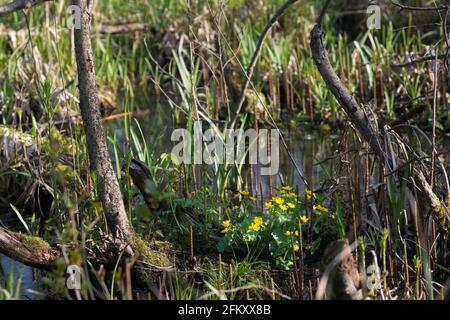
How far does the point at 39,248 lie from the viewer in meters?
4.05

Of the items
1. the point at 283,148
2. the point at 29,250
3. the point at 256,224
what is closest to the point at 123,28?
the point at 283,148

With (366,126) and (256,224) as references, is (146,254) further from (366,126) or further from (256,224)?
(366,126)

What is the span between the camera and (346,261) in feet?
11.2

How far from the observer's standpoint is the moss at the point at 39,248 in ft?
13.2

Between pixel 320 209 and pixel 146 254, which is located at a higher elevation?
pixel 320 209

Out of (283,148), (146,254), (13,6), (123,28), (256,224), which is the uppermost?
(123,28)

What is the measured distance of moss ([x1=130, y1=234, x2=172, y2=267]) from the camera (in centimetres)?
409

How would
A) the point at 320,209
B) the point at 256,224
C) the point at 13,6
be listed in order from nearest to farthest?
1. the point at 13,6
2. the point at 256,224
3. the point at 320,209

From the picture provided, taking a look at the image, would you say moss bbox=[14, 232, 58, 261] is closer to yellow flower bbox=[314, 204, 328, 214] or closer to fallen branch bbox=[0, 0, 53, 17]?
fallen branch bbox=[0, 0, 53, 17]

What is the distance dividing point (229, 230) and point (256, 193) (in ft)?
2.29

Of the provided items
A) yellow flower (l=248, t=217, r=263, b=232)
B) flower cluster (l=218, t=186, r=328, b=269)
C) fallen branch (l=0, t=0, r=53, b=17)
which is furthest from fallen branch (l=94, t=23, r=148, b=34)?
fallen branch (l=0, t=0, r=53, b=17)

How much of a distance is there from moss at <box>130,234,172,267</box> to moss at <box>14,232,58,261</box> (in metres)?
0.39

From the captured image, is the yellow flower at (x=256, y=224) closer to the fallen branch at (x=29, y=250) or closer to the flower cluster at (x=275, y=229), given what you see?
the flower cluster at (x=275, y=229)

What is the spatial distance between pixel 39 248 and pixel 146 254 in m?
0.52
